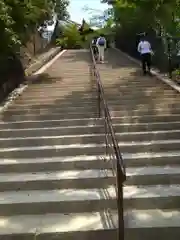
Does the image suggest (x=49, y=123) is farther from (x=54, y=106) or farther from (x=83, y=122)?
(x=54, y=106)

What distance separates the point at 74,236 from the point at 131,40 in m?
18.7

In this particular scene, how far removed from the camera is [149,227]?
457 cm

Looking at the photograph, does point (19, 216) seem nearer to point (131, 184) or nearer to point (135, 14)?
point (131, 184)

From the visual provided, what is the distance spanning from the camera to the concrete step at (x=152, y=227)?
4.55 metres

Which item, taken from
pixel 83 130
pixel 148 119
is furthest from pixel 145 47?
pixel 83 130

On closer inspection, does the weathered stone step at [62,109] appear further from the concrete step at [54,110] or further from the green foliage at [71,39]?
the green foliage at [71,39]

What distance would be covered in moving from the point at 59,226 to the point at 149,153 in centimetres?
266

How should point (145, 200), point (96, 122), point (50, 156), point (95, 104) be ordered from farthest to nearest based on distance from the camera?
point (95, 104), point (96, 122), point (50, 156), point (145, 200)

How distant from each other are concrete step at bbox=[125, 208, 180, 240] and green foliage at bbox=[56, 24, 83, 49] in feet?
90.7

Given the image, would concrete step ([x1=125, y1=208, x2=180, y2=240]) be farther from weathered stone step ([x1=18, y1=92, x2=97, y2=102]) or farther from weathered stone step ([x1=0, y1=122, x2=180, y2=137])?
weathered stone step ([x1=18, y1=92, x2=97, y2=102])

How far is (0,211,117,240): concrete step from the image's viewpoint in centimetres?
454

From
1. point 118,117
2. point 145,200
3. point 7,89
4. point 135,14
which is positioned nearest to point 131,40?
point 135,14

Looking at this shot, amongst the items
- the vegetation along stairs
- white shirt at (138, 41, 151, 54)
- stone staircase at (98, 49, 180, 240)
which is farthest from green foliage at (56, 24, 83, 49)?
the vegetation along stairs

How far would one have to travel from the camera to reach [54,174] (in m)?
6.21
